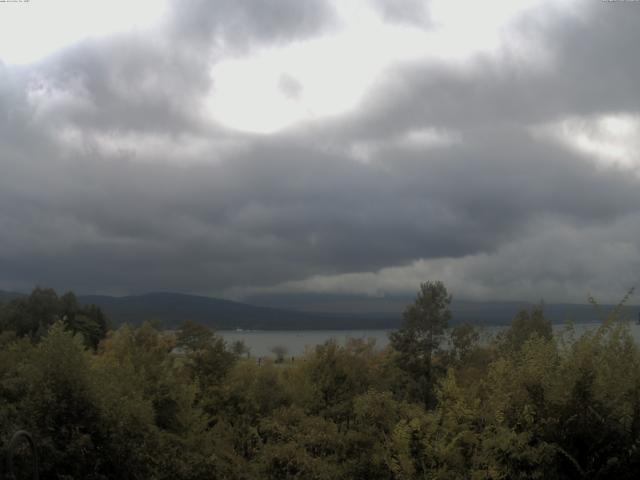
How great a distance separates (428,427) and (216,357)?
17089 mm

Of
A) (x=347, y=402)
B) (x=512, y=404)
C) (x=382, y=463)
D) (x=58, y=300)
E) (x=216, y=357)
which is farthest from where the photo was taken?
(x=58, y=300)

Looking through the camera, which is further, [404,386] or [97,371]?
[404,386]

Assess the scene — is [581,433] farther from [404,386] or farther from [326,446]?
[404,386]

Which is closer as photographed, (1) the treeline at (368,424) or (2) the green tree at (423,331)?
(1) the treeline at (368,424)

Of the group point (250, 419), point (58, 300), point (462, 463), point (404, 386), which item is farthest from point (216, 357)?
point (58, 300)

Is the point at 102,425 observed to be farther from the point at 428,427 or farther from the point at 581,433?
the point at 581,433

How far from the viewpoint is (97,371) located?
43.0 feet

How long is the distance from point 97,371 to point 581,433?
8.95m

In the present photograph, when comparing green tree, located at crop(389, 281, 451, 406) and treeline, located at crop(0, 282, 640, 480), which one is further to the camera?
green tree, located at crop(389, 281, 451, 406)

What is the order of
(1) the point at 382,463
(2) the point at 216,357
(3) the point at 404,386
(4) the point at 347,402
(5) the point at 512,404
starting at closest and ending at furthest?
(5) the point at 512,404 < (1) the point at 382,463 < (4) the point at 347,402 < (2) the point at 216,357 < (3) the point at 404,386

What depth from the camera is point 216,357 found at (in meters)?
28.8

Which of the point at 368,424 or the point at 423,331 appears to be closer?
the point at 368,424

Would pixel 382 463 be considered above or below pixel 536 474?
below

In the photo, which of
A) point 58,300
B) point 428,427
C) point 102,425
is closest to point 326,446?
point 428,427
